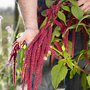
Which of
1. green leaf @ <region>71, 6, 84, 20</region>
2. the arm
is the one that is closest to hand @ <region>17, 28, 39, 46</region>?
the arm

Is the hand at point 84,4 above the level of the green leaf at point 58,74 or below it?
above

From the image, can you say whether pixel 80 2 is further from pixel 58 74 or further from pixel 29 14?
pixel 58 74

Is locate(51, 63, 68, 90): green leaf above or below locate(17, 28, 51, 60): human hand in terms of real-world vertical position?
below

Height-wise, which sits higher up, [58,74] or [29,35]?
[29,35]

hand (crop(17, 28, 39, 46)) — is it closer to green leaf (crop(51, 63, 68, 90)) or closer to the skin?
the skin

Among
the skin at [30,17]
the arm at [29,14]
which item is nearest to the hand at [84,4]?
the skin at [30,17]

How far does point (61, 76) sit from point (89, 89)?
357mm

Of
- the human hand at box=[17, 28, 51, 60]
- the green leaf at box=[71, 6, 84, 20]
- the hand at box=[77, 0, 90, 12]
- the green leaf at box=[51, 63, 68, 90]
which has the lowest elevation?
the green leaf at box=[51, 63, 68, 90]

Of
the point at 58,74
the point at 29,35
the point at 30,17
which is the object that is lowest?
the point at 58,74

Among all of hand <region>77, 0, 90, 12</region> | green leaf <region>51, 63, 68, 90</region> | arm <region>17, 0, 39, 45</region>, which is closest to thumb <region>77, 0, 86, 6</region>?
hand <region>77, 0, 90, 12</region>

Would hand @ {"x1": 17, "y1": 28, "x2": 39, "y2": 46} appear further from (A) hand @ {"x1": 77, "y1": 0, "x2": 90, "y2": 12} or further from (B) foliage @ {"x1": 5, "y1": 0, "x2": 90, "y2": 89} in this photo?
(A) hand @ {"x1": 77, "y1": 0, "x2": 90, "y2": 12}

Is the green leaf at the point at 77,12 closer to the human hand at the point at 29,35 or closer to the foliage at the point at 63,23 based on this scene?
the foliage at the point at 63,23

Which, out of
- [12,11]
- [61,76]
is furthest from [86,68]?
[12,11]

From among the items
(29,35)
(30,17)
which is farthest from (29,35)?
(30,17)
